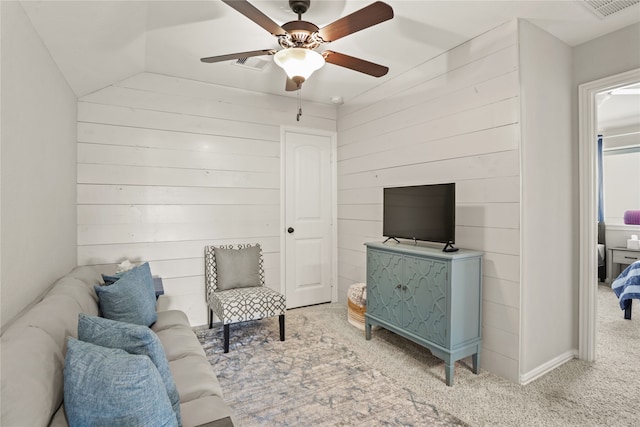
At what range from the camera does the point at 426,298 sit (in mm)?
2541

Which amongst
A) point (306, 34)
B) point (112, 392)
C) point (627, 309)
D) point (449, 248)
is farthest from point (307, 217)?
point (627, 309)

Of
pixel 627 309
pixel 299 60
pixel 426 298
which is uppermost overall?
pixel 299 60

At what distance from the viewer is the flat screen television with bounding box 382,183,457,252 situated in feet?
8.32

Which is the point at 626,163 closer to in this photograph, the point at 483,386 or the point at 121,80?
the point at 483,386

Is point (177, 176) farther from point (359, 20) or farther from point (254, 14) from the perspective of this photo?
point (359, 20)

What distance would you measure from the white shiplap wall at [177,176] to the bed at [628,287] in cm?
371

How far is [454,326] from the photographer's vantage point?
237cm

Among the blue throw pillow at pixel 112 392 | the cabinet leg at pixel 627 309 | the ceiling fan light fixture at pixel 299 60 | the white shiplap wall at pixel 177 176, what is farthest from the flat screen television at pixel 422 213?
the cabinet leg at pixel 627 309

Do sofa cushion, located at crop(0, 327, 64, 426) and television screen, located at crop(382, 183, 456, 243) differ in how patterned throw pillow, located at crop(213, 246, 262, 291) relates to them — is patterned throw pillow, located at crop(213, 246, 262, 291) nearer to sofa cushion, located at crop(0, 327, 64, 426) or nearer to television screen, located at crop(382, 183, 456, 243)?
television screen, located at crop(382, 183, 456, 243)

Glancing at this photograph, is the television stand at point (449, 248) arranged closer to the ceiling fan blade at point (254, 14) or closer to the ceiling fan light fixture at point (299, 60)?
the ceiling fan light fixture at point (299, 60)

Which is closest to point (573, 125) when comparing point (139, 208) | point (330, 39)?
point (330, 39)

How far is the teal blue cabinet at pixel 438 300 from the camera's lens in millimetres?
2367

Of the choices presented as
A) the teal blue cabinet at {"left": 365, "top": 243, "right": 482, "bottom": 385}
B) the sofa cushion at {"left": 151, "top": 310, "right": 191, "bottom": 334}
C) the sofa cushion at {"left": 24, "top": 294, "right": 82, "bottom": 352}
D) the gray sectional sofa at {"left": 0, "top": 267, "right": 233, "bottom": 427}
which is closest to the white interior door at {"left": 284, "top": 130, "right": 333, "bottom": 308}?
the teal blue cabinet at {"left": 365, "top": 243, "right": 482, "bottom": 385}

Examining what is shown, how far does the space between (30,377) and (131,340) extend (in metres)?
0.31
